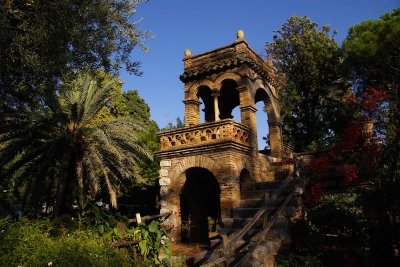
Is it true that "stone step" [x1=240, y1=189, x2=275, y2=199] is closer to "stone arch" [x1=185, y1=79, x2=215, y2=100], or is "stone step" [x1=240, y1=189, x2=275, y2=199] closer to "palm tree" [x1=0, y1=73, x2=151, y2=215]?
"stone arch" [x1=185, y1=79, x2=215, y2=100]

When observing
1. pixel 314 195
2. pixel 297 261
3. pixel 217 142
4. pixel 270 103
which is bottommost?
pixel 297 261

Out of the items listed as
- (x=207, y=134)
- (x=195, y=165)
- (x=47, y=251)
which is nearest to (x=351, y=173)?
(x=207, y=134)

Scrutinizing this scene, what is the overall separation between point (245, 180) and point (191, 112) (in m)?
3.64

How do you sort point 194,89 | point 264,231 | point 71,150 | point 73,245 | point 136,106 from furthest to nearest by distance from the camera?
1. point 136,106
2. point 194,89
3. point 71,150
4. point 264,231
5. point 73,245

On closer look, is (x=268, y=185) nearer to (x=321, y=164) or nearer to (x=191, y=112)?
(x=321, y=164)

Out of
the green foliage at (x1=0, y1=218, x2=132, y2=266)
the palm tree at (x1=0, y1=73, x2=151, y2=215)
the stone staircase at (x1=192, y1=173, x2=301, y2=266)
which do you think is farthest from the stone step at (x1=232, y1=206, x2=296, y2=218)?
the palm tree at (x1=0, y1=73, x2=151, y2=215)

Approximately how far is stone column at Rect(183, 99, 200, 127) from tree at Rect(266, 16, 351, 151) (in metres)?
8.42

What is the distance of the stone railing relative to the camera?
11.6 m

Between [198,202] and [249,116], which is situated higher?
[249,116]

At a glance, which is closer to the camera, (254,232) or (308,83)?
(254,232)

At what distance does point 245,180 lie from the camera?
12617mm

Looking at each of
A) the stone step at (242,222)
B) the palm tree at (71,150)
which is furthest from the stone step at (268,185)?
the palm tree at (71,150)

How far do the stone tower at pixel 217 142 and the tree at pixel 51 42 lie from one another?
170 inches

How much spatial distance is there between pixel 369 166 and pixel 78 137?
1077 cm
